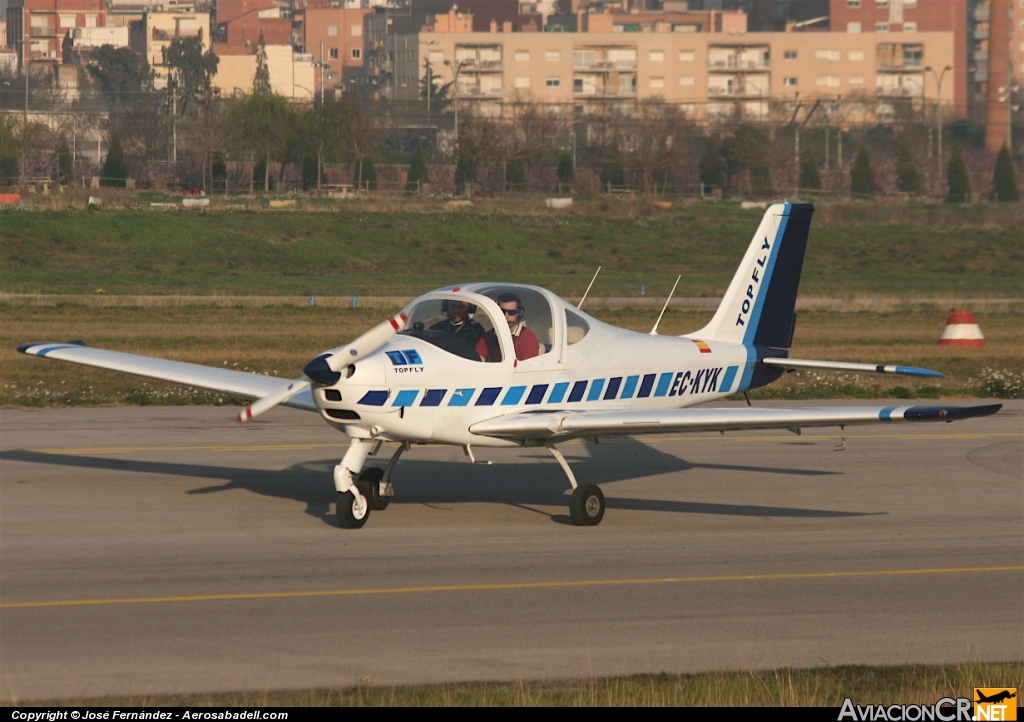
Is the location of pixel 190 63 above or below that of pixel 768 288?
above

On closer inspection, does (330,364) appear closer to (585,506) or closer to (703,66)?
(585,506)

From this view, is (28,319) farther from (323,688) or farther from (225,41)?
(225,41)

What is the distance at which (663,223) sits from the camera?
63125 millimetres

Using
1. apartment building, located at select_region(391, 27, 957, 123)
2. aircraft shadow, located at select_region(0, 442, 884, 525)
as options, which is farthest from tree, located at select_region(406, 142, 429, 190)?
aircraft shadow, located at select_region(0, 442, 884, 525)

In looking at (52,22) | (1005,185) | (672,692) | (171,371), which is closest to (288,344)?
(171,371)

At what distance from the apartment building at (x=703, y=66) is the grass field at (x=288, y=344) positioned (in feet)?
323

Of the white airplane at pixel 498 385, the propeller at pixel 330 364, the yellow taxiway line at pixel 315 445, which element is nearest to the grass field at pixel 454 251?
the yellow taxiway line at pixel 315 445

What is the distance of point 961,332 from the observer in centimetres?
2684

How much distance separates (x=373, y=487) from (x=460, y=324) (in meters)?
1.88

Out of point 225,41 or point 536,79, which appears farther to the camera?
point 225,41

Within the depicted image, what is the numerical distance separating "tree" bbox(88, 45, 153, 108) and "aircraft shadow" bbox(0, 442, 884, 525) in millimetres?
140723

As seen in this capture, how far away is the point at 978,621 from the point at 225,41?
194 metres

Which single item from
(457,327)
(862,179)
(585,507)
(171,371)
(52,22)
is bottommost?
(585,507)

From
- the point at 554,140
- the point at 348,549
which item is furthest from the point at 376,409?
the point at 554,140
